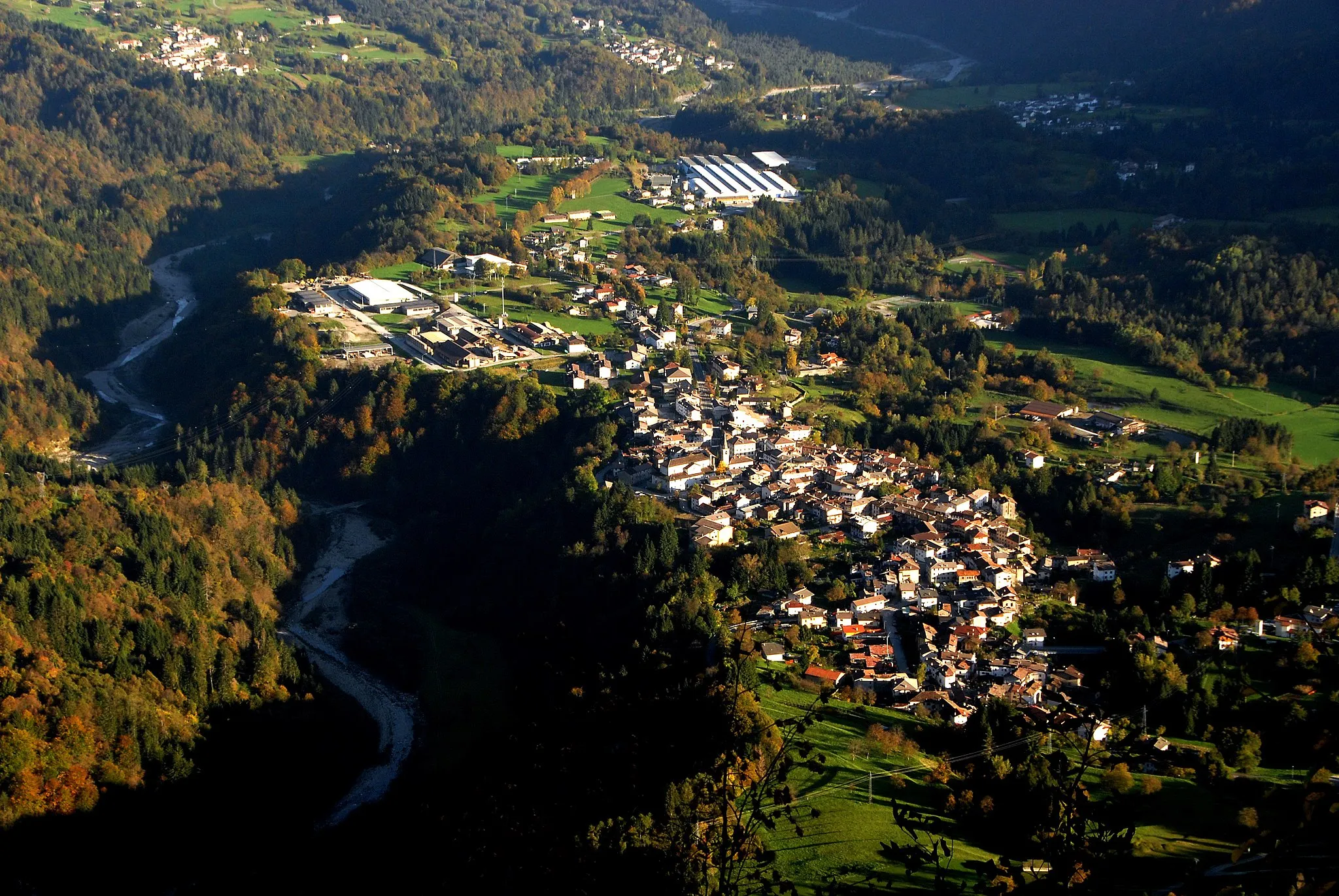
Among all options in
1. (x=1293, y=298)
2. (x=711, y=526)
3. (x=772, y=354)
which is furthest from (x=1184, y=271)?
(x=711, y=526)

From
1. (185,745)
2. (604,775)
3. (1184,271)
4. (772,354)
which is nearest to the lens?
(604,775)

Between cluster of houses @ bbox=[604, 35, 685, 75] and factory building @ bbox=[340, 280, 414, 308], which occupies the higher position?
cluster of houses @ bbox=[604, 35, 685, 75]

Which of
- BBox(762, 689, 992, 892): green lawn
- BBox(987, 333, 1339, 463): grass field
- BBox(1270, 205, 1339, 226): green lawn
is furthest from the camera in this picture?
BBox(1270, 205, 1339, 226): green lawn

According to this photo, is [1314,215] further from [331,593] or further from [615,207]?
[331,593]

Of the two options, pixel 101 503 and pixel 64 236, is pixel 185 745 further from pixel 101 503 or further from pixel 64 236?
pixel 64 236

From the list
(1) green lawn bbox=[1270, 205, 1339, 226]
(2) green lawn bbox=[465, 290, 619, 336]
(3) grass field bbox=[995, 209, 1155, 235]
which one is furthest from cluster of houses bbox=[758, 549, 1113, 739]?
(1) green lawn bbox=[1270, 205, 1339, 226]

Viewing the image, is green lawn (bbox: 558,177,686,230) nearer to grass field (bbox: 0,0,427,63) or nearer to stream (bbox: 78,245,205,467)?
stream (bbox: 78,245,205,467)
